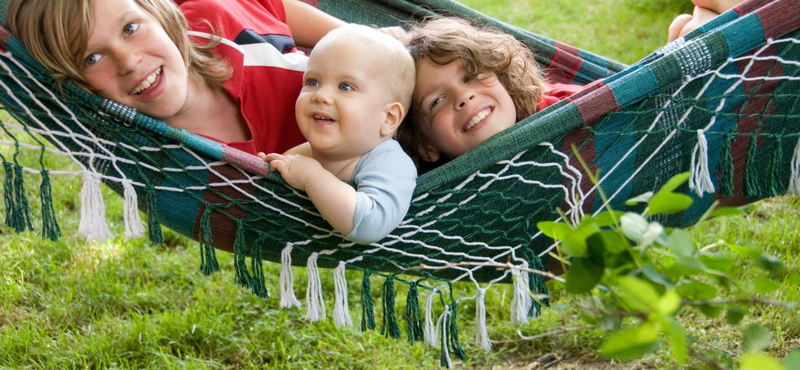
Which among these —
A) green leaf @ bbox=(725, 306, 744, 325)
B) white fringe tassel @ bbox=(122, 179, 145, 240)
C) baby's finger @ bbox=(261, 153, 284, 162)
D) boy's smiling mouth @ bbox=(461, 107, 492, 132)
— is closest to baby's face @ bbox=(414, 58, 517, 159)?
boy's smiling mouth @ bbox=(461, 107, 492, 132)

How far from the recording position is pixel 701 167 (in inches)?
55.1

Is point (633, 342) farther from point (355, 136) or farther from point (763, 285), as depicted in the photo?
point (355, 136)

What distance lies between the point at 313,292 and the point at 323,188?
0.32 m

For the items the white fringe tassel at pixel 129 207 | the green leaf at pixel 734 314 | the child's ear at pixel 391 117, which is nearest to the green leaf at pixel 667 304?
the green leaf at pixel 734 314

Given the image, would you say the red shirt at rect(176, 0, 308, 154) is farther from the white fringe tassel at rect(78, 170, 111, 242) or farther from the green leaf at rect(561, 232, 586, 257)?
the green leaf at rect(561, 232, 586, 257)

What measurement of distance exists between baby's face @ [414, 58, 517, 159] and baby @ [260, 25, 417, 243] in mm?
84

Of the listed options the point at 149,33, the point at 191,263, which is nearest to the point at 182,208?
the point at 149,33

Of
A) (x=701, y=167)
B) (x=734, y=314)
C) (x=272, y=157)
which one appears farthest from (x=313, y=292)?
(x=734, y=314)

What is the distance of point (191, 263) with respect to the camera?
2.32 meters

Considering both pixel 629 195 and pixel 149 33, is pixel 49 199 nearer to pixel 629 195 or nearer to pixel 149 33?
pixel 149 33

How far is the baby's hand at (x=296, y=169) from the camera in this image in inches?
49.9

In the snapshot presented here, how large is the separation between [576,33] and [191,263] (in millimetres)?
2805

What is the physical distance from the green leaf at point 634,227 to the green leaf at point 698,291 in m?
0.08

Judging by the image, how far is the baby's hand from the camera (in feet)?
4.16
